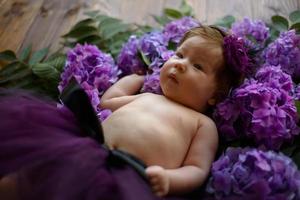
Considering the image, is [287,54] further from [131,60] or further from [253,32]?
[131,60]

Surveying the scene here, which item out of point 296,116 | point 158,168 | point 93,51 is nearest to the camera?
point 158,168

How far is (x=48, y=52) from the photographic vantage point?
1446 millimetres

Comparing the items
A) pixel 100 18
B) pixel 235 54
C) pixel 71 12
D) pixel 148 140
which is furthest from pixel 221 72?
pixel 71 12

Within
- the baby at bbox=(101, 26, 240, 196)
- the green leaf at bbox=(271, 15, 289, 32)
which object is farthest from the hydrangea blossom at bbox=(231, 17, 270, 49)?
the baby at bbox=(101, 26, 240, 196)

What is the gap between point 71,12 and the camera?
163 centimetres

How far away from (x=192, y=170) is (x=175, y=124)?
12 cm

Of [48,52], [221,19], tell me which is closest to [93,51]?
[48,52]

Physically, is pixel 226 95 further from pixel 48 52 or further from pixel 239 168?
pixel 48 52

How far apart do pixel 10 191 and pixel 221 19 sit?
977mm

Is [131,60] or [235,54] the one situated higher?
[235,54]

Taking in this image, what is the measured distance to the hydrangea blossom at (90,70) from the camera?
1.19 m

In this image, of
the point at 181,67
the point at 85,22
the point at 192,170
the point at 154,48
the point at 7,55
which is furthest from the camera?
the point at 85,22

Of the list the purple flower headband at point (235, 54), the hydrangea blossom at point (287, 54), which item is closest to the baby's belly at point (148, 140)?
the purple flower headband at point (235, 54)

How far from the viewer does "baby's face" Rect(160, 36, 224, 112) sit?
1.03 meters
